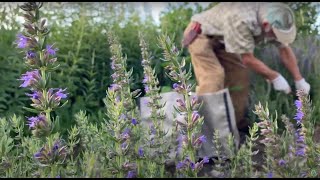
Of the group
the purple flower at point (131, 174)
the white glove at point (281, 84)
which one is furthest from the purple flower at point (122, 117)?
the white glove at point (281, 84)

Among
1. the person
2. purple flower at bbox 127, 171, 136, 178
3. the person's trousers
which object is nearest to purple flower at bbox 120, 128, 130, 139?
purple flower at bbox 127, 171, 136, 178

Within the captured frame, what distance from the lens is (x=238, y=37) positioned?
381 centimetres

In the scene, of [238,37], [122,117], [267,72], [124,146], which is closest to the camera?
[124,146]

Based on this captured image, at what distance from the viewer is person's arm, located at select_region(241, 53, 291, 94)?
13.1 ft

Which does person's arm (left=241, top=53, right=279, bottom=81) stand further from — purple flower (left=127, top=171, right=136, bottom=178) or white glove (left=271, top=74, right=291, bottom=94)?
purple flower (left=127, top=171, right=136, bottom=178)

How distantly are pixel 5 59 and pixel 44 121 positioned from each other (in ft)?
8.95

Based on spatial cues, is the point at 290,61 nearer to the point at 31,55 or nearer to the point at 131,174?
the point at 131,174

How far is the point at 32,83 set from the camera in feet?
5.54

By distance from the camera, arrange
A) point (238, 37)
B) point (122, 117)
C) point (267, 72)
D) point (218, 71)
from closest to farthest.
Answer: point (122, 117) < point (238, 37) < point (218, 71) < point (267, 72)

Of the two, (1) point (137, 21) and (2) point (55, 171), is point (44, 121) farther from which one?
(1) point (137, 21)

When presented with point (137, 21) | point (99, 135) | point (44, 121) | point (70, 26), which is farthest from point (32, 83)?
point (137, 21)

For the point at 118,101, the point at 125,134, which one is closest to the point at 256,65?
the point at 118,101

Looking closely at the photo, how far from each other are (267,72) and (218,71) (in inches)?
15.7

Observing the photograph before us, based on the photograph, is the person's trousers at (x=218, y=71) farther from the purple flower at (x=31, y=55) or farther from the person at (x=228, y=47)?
the purple flower at (x=31, y=55)
